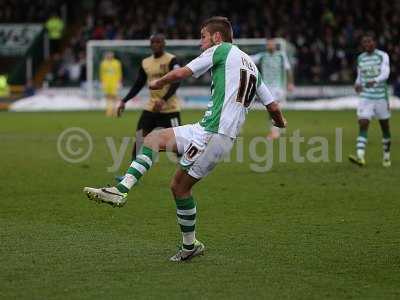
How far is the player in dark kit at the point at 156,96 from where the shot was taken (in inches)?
555

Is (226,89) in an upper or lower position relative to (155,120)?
upper

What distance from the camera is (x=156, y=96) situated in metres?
14.4

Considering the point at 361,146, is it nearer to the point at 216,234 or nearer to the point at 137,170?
the point at 216,234

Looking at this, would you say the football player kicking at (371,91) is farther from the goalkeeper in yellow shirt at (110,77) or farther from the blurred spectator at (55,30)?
the blurred spectator at (55,30)

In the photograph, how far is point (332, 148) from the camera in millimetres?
20172

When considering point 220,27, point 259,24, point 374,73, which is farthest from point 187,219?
point 259,24

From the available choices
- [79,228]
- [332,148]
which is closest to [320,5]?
[332,148]

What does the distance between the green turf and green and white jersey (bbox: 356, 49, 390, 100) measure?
1.26 metres

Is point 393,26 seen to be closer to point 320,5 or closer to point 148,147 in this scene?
point 320,5

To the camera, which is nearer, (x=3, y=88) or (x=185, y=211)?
(x=185, y=211)

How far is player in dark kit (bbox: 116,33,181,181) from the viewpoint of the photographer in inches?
555

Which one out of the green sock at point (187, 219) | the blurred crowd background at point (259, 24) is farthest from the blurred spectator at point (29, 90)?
the green sock at point (187, 219)

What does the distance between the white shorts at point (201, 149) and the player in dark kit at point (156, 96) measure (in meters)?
5.56

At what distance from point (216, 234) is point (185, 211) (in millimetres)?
1378
